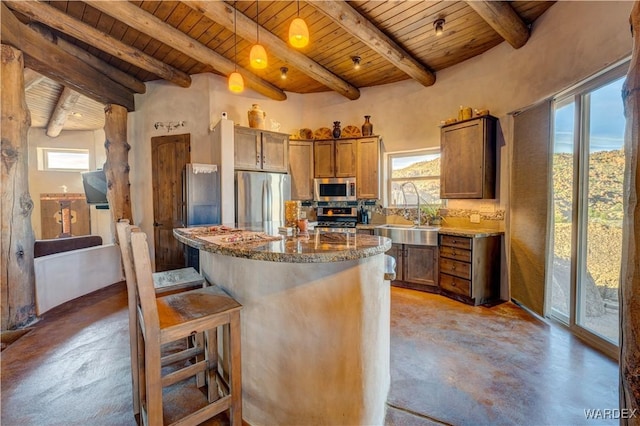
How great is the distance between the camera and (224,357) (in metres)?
1.84

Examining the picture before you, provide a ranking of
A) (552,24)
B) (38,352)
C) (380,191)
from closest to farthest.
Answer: (38,352), (552,24), (380,191)

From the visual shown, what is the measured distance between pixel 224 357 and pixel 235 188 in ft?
8.84

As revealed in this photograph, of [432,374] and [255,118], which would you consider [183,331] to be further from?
[255,118]

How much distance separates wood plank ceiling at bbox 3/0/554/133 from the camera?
291 centimetres

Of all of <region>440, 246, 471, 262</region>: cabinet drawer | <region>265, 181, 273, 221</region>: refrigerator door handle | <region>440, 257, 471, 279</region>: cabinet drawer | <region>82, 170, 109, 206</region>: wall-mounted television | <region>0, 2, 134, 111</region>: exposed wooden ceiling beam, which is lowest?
<region>440, 257, 471, 279</region>: cabinet drawer

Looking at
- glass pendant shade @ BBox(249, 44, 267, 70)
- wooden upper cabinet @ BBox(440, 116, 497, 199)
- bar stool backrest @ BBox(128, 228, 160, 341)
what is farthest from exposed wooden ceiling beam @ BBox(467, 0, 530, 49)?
bar stool backrest @ BBox(128, 228, 160, 341)

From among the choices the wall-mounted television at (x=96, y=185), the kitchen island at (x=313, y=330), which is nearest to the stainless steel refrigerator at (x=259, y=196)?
Answer: the kitchen island at (x=313, y=330)

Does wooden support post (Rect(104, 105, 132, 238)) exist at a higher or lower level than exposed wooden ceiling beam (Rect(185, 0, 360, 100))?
lower

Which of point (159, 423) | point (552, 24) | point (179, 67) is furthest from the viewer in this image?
point (179, 67)

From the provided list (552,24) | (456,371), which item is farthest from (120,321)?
(552,24)

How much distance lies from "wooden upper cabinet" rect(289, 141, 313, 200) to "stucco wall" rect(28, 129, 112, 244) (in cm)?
523

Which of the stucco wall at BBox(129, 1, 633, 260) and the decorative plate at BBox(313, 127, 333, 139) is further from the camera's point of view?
the decorative plate at BBox(313, 127, 333, 139)

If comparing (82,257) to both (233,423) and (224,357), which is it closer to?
(224,357)

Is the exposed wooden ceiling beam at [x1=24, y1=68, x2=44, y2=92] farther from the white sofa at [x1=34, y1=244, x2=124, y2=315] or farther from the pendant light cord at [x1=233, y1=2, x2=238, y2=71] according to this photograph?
the pendant light cord at [x1=233, y1=2, x2=238, y2=71]
